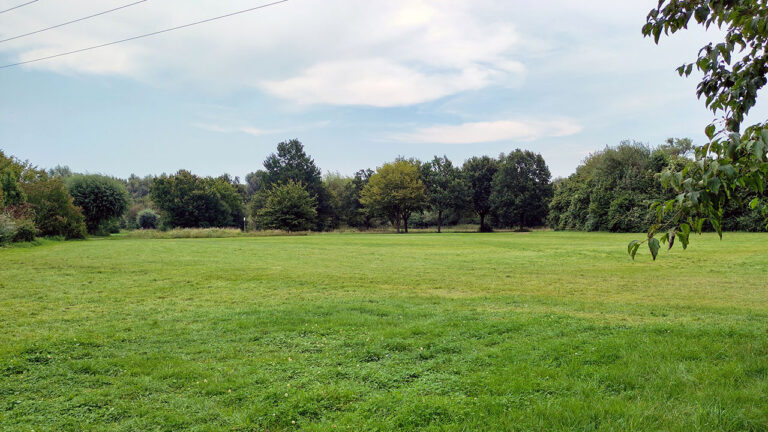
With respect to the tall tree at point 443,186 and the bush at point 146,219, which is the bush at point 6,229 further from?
the bush at point 146,219

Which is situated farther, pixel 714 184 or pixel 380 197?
pixel 380 197

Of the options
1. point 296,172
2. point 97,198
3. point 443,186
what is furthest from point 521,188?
point 97,198

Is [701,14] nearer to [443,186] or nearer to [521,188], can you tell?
[521,188]

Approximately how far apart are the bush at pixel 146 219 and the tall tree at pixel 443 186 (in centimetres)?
5313

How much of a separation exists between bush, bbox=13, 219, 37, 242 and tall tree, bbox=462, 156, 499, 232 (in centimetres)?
5381

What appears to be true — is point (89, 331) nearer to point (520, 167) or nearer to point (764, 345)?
point (764, 345)

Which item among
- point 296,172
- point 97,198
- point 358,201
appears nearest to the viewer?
point 97,198

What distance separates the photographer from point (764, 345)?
5156 mm

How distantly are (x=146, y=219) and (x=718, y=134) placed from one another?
3732 inches

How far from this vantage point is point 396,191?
66.9m

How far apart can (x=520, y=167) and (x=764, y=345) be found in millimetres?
63547

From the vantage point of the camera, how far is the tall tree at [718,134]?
233 centimetres

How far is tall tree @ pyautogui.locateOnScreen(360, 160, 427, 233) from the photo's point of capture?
2635 inches

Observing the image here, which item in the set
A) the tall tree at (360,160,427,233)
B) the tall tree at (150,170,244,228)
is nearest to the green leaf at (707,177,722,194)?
the tall tree at (360,160,427,233)
